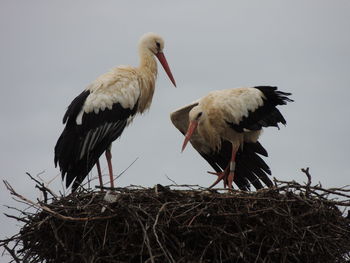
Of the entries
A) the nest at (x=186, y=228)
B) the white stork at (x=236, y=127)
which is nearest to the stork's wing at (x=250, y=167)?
the white stork at (x=236, y=127)

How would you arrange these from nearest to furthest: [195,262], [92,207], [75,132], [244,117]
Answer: [195,262]
[92,207]
[75,132]
[244,117]

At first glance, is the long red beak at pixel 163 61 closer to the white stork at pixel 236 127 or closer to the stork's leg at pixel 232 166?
the white stork at pixel 236 127

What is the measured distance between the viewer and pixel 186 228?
20.2 feet

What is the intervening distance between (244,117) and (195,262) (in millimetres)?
2900

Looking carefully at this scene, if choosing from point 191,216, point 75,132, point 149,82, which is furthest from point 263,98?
point 191,216

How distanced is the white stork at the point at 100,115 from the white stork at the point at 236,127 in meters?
0.67

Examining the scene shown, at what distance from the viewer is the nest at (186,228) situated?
6.12m

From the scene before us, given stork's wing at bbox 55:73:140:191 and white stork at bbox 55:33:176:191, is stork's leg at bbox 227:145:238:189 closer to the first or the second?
white stork at bbox 55:33:176:191

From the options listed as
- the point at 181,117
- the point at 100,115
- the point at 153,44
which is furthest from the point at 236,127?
the point at 100,115

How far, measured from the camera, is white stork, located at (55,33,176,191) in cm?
767

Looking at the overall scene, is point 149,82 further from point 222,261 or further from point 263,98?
point 222,261

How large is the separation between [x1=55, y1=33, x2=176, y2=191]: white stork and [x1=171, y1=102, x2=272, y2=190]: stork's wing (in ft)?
2.13

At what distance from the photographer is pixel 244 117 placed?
28.1 ft

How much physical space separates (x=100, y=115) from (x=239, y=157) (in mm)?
1856
